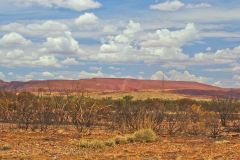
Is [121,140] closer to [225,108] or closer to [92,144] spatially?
[92,144]

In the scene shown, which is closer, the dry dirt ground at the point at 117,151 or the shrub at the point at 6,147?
the dry dirt ground at the point at 117,151

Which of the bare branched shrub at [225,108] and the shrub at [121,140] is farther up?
the bare branched shrub at [225,108]

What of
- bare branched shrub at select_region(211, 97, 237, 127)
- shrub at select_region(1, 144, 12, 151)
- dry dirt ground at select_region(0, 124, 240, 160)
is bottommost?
dry dirt ground at select_region(0, 124, 240, 160)

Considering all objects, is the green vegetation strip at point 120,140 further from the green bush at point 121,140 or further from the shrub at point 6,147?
the shrub at point 6,147

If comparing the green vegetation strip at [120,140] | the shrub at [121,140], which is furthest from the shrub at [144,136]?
the shrub at [121,140]

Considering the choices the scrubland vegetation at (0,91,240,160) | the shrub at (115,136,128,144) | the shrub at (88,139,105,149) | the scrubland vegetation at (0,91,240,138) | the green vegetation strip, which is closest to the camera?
the scrubland vegetation at (0,91,240,160)

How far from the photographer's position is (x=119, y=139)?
1508 cm

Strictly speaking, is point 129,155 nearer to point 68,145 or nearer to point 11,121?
point 68,145

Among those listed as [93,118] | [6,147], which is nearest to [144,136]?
[93,118]

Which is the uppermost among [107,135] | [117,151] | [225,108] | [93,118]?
[225,108]

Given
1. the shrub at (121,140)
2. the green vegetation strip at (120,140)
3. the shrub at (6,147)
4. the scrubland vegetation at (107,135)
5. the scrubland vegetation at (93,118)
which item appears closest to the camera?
the scrubland vegetation at (107,135)

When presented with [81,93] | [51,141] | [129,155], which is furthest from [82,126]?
[129,155]

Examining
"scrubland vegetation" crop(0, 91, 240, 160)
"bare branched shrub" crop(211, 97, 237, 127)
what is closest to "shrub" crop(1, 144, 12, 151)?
"scrubland vegetation" crop(0, 91, 240, 160)

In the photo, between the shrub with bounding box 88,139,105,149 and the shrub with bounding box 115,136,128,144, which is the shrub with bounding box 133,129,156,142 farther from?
the shrub with bounding box 88,139,105,149
